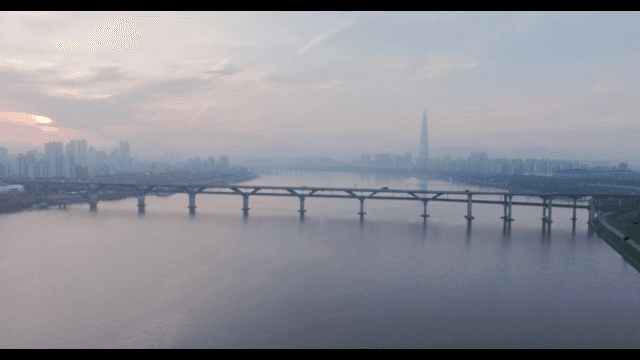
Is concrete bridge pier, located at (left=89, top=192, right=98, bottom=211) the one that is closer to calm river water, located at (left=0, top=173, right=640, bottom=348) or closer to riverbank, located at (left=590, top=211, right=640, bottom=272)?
calm river water, located at (left=0, top=173, right=640, bottom=348)

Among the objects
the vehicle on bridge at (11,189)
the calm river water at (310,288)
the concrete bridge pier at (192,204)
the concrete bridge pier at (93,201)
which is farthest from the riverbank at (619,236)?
the vehicle on bridge at (11,189)

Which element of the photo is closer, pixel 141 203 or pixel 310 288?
pixel 310 288

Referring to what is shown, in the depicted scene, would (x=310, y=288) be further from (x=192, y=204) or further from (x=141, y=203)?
(x=141, y=203)

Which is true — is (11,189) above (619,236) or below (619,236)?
above

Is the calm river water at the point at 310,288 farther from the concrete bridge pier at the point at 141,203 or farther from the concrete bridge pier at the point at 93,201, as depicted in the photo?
the concrete bridge pier at the point at 93,201

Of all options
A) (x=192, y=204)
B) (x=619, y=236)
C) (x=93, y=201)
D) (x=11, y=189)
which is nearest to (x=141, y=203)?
(x=192, y=204)

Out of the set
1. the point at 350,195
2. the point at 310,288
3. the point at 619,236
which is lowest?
the point at 310,288

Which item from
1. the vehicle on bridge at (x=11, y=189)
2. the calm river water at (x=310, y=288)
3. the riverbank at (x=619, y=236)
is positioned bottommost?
the calm river water at (x=310, y=288)
